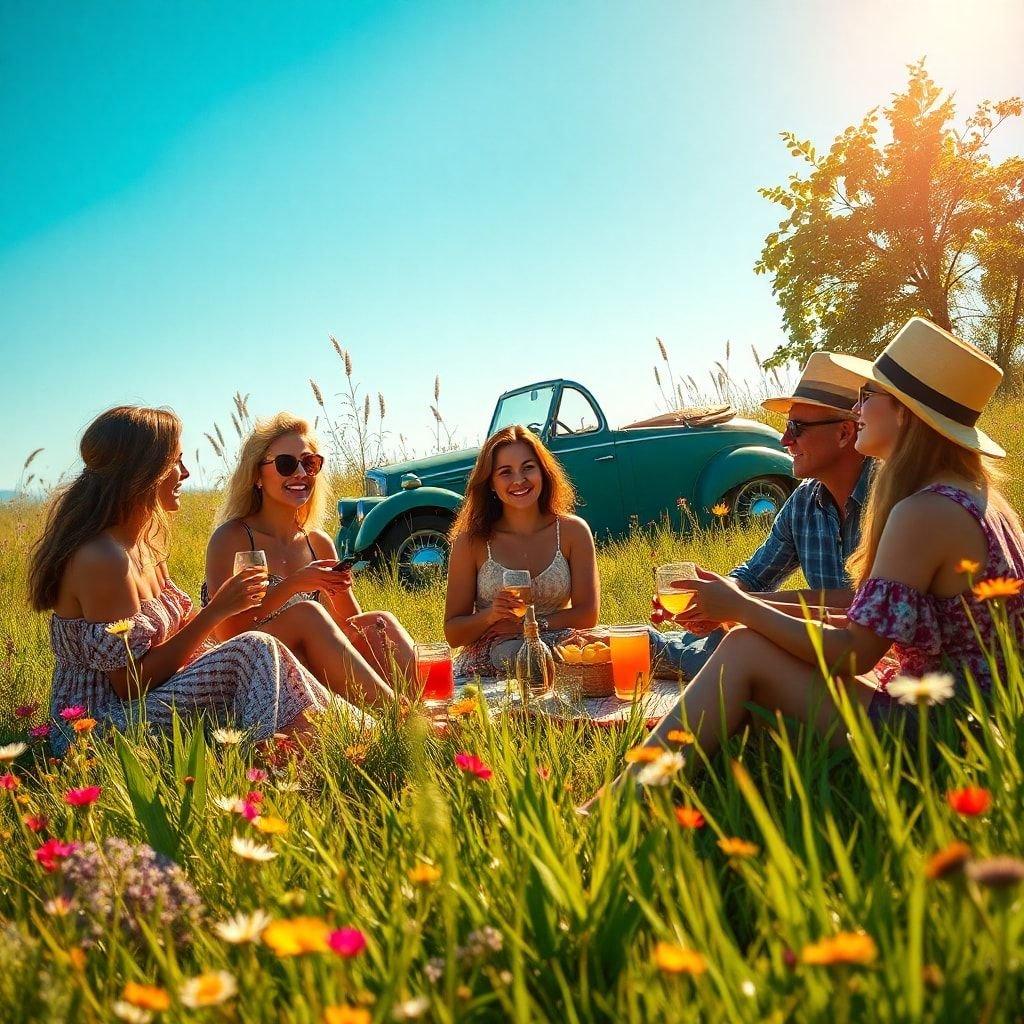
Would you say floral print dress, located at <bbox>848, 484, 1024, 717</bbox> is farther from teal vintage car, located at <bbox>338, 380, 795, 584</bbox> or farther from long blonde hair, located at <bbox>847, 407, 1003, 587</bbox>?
teal vintage car, located at <bbox>338, 380, 795, 584</bbox>

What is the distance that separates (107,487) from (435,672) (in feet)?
4.75

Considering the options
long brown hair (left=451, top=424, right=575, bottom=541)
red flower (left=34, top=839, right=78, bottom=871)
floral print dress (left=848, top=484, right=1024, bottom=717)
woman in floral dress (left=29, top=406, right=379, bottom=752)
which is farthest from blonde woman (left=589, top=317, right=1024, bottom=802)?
long brown hair (left=451, top=424, right=575, bottom=541)

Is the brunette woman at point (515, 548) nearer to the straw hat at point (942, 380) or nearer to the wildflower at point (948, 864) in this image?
the straw hat at point (942, 380)

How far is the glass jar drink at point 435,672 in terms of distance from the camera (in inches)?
140

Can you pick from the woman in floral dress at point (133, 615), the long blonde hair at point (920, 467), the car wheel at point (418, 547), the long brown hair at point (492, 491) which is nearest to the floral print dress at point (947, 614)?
the long blonde hair at point (920, 467)

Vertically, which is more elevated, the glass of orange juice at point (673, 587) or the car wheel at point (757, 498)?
the glass of orange juice at point (673, 587)

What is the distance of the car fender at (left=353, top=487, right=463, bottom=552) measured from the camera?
7.60 meters

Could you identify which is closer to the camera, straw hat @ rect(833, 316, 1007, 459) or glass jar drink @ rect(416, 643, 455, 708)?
straw hat @ rect(833, 316, 1007, 459)

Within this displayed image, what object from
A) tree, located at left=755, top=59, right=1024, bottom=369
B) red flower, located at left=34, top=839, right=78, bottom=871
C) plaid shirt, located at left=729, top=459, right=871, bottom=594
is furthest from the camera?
tree, located at left=755, top=59, right=1024, bottom=369

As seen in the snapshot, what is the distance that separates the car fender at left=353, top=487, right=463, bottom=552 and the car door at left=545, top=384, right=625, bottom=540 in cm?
129

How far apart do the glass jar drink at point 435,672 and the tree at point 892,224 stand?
1933 centimetres

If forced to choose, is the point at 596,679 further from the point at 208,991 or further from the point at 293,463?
the point at 208,991

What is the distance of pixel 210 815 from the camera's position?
2.05 m

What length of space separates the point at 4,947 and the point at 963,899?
4.33 feet
